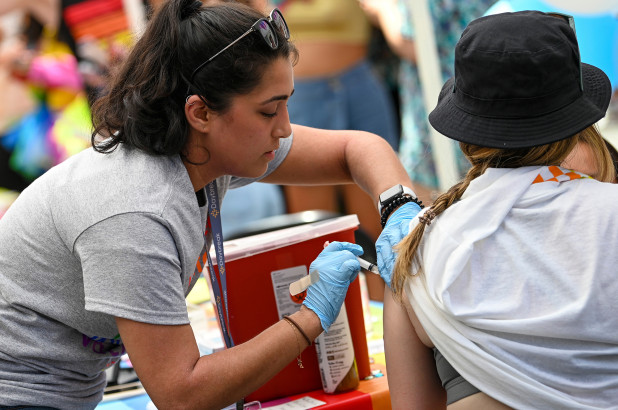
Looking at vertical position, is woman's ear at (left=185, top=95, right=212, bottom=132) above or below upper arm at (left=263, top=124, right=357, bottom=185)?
above

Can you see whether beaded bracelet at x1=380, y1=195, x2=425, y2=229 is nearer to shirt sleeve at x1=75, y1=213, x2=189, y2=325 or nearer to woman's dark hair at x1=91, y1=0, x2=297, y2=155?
woman's dark hair at x1=91, y1=0, x2=297, y2=155

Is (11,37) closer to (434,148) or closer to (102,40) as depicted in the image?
(102,40)

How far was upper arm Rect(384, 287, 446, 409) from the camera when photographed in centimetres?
123

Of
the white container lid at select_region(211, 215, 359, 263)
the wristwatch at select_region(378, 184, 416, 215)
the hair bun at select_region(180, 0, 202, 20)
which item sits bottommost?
the white container lid at select_region(211, 215, 359, 263)

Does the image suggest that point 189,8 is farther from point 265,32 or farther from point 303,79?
point 303,79

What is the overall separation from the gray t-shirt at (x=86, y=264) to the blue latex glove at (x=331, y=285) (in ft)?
0.81

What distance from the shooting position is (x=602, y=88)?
3.65ft

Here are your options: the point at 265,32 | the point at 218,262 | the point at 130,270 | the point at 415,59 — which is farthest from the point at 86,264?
the point at 415,59

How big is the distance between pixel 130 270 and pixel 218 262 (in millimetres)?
232

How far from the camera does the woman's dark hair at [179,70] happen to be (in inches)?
51.9

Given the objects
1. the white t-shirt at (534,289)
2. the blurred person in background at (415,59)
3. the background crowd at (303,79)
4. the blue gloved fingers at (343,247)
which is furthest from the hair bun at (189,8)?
the blurred person in background at (415,59)

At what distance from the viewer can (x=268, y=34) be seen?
1340mm

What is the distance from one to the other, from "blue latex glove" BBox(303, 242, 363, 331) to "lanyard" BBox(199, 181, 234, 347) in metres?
0.19

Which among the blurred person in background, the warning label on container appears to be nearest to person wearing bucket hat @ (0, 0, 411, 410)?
the warning label on container
